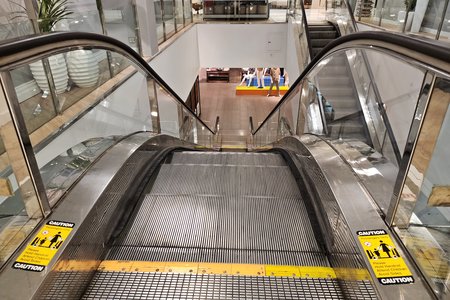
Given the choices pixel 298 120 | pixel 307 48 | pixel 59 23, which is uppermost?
pixel 59 23

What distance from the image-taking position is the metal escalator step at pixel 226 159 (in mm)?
3480

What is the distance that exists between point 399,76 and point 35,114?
482 cm

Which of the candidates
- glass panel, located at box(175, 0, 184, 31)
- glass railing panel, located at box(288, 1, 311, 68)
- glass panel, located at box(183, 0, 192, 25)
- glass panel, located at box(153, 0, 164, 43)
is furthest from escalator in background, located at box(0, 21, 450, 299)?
glass panel, located at box(183, 0, 192, 25)

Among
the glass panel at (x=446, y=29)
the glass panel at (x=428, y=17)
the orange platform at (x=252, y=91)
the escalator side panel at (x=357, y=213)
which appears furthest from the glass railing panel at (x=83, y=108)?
the orange platform at (x=252, y=91)

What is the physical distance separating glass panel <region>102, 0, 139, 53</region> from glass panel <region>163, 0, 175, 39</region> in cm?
220

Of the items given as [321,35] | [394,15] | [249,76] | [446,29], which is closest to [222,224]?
[446,29]

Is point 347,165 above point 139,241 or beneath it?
above

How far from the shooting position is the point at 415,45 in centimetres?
115

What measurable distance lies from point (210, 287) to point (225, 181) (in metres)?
1.25

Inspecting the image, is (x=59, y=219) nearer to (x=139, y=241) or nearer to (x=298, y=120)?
(x=139, y=241)

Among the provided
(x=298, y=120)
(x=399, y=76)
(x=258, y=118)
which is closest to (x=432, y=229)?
(x=298, y=120)

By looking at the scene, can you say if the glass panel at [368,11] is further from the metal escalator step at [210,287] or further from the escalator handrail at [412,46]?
the metal escalator step at [210,287]

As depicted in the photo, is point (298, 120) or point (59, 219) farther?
point (298, 120)

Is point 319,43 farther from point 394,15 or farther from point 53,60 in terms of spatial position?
point 53,60
